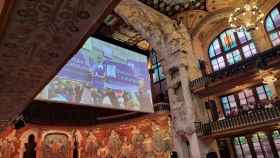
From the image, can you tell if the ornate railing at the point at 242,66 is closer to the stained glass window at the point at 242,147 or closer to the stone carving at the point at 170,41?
the stone carving at the point at 170,41

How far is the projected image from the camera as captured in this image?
36.9 feet

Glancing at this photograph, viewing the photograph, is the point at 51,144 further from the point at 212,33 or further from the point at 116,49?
the point at 212,33

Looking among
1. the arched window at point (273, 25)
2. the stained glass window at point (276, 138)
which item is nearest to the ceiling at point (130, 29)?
the arched window at point (273, 25)

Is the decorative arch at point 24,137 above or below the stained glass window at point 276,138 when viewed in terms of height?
above

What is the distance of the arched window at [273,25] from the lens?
12.8 m

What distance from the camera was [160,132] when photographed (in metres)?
15.4

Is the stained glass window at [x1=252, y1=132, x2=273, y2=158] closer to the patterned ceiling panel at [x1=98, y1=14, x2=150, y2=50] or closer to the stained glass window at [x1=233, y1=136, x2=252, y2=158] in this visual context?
the stained glass window at [x1=233, y1=136, x2=252, y2=158]

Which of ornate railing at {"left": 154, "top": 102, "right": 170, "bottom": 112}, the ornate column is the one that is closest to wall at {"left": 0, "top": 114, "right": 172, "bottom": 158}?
ornate railing at {"left": 154, "top": 102, "right": 170, "bottom": 112}

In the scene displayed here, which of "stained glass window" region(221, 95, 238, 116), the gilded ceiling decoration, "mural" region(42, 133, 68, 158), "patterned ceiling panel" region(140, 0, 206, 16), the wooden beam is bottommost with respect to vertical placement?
"mural" region(42, 133, 68, 158)

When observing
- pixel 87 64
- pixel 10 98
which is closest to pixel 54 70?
pixel 10 98

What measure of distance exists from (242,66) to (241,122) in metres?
3.07

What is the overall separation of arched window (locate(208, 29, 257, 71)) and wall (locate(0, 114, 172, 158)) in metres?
5.73

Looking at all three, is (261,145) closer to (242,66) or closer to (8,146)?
(242,66)

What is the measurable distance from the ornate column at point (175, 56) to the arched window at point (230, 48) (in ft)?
6.31
